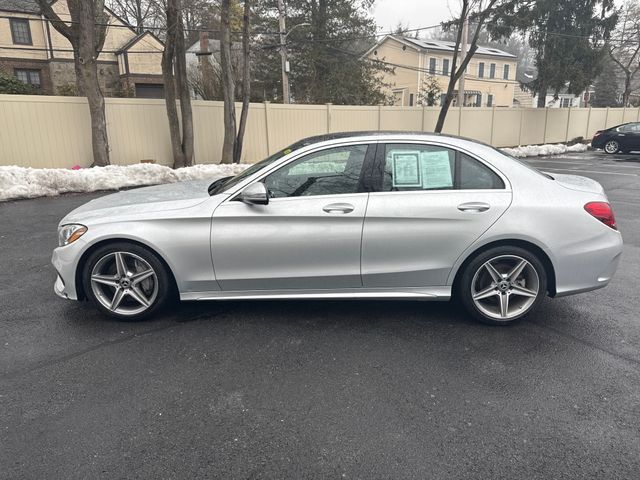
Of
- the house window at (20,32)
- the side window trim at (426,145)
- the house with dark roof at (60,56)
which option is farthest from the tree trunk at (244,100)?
the house window at (20,32)

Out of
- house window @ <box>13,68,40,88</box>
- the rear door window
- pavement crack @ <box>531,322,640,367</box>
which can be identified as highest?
house window @ <box>13,68,40,88</box>

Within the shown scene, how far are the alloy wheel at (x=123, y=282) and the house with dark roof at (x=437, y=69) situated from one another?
38268 millimetres

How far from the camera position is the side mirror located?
3.61 m

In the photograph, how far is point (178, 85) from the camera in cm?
1364

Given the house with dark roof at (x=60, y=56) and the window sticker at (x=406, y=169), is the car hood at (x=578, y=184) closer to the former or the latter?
the window sticker at (x=406, y=169)

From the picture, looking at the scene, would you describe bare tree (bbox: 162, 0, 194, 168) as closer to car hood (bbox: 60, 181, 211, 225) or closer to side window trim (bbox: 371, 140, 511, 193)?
car hood (bbox: 60, 181, 211, 225)

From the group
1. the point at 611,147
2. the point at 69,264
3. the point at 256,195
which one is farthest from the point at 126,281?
the point at 611,147

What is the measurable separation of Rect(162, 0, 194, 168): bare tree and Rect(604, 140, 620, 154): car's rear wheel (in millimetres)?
20263

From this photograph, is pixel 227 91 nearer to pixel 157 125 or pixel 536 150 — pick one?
pixel 157 125

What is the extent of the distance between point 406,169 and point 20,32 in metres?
34.7

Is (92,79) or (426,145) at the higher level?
(92,79)

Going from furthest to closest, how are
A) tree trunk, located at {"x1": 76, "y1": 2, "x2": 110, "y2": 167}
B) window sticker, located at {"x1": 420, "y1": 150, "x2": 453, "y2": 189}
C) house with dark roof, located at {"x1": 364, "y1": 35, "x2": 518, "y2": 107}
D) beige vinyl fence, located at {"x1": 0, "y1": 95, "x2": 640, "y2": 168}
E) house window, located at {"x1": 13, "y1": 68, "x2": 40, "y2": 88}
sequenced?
house with dark roof, located at {"x1": 364, "y1": 35, "x2": 518, "y2": 107}, house window, located at {"x1": 13, "y1": 68, "x2": 40, "y2": 88}, beige vinyl fence, located at {"x1": 0, "y1": 95, "x2": 640, "y2": 168}, tree trunk, located at {"x1": 76, "y1": 2, "x2": 110, "y2": 167}, window sticker, located at {"x1": 420, "y1": 150, "x2": 453, "y2": 189}

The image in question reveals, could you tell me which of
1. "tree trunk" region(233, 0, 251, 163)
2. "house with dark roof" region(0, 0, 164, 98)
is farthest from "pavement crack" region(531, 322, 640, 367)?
"house with dark roof" region(0, 0, 164, 98)

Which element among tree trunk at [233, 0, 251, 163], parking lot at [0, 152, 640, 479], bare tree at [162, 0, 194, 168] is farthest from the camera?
tree trunk at [233, 0, 251, 163]
